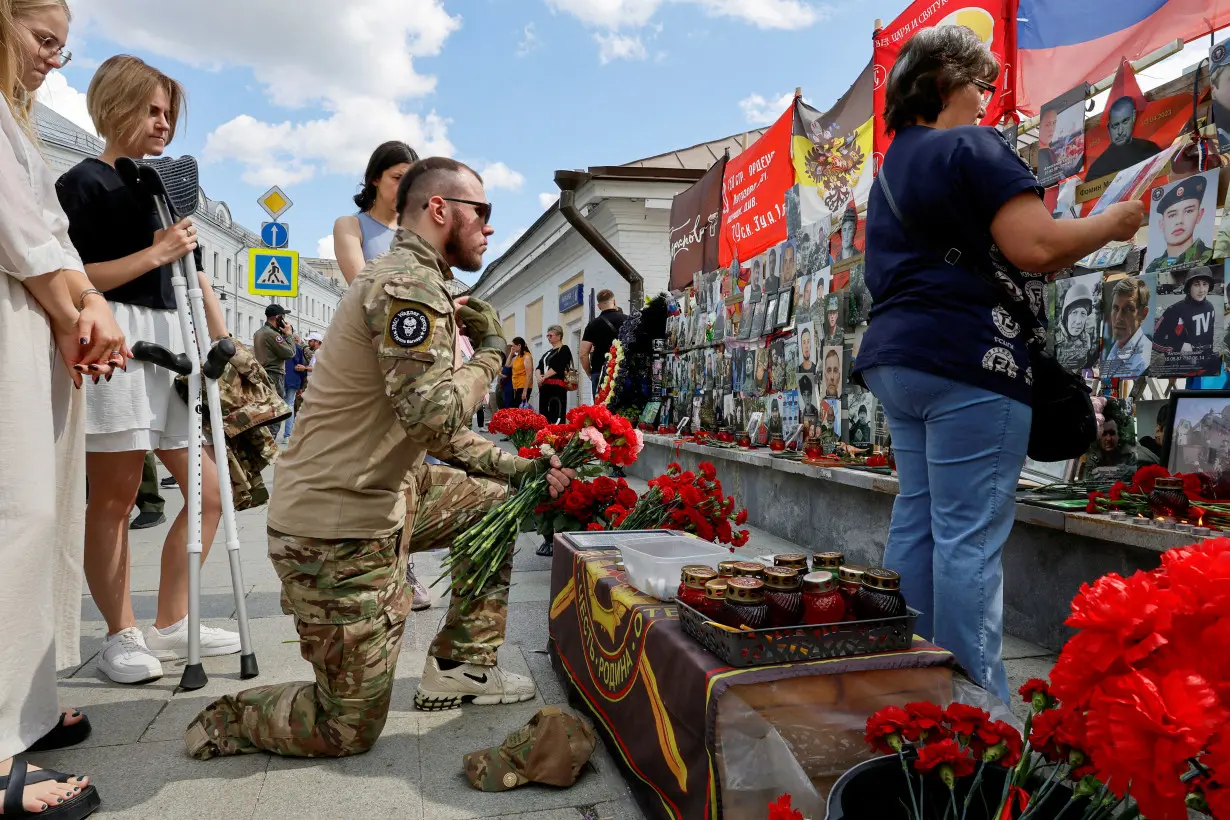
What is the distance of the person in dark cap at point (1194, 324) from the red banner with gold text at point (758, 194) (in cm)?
373

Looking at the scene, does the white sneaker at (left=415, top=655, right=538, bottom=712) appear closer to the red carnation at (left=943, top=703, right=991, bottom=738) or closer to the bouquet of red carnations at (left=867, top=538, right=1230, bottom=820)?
the red carnation at (left=943, top=703, right=991, bottom=738)

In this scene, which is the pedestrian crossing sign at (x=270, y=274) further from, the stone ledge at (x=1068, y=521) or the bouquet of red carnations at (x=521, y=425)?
the stone ledge at (x=1068, y=521)

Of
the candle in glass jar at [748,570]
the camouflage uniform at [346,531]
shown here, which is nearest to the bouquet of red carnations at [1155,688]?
the candle in glass jar at [748,570]

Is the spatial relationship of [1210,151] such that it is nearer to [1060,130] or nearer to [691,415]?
[1060,130]

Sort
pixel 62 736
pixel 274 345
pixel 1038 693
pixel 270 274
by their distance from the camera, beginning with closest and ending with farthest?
pixel 1038 693 < pixel 62 736 < pixel 274 345 < pixel 270 274

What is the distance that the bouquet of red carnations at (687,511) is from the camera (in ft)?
10.3

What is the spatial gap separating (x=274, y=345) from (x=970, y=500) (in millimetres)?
10260

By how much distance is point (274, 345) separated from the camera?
34.8 ft

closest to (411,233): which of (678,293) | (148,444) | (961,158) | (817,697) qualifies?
(148,444)

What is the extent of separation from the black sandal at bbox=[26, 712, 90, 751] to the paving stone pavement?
3cm

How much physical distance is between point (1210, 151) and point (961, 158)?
175 cm

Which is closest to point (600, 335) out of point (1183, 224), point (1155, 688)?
point (1183, 224)

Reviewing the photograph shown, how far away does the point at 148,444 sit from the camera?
9.53 feet

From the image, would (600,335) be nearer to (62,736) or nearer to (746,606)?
(62,736)
